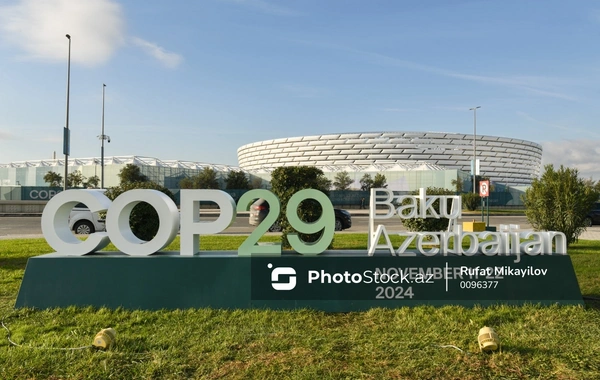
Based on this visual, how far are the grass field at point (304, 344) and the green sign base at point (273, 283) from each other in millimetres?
183

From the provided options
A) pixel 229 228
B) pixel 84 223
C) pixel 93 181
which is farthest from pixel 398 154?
pixel 84 223

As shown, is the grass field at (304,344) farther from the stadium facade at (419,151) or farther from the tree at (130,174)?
the stadium facade at (419,151)

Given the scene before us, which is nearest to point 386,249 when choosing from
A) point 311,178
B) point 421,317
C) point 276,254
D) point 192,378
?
point 421,317

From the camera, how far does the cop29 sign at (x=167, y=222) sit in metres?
6.38

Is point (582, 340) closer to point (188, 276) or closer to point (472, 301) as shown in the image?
point (472, 301)

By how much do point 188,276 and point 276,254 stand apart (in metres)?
1.30

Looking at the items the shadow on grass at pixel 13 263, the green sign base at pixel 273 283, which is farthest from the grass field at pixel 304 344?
the shadow on grass at pixel 13 263

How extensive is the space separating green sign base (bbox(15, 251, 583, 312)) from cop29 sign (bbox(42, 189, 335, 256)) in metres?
0.21

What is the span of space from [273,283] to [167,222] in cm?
180

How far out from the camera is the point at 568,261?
20.9 ft

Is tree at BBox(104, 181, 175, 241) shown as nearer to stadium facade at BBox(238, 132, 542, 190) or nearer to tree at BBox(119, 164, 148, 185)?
tree at BBox(119, 164, 148, 185)

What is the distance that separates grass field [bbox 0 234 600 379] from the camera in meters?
4.21

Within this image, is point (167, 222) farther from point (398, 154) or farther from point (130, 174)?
point (398, 154)

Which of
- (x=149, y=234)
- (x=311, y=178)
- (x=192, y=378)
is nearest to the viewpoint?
(x=192, y=378)
